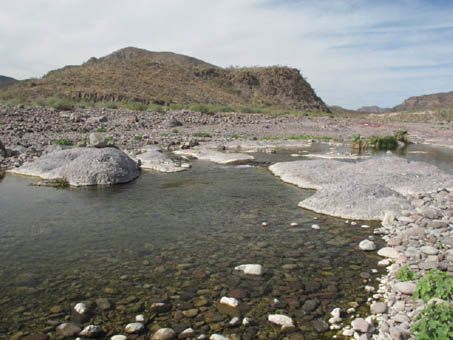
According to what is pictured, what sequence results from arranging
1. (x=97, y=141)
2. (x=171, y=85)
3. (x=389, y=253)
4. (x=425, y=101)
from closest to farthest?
(x=389, y=253), (x=97, y=141), (x=171, y=85), (x=425, y=101)

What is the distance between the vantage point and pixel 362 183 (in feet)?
25.7

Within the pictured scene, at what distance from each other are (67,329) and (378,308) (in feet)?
9.77

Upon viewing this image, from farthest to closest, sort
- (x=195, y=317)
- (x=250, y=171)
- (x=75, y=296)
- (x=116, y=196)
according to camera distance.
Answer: (x=250, y=171) → (x=116, y=196) → (x=75, y=296) → (x=195, y=317)

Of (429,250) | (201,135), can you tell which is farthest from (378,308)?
(201,135)

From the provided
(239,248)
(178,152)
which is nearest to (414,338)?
(239,248)

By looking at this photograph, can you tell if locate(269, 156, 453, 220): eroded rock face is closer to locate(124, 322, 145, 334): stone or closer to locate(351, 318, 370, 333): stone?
locate(351, 318, 370, 333): stone

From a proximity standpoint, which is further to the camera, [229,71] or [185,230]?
[229,71]

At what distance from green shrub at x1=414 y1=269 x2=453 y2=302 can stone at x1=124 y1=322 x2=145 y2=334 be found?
2576 mm

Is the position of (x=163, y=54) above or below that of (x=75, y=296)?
above

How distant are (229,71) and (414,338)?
69376 mm

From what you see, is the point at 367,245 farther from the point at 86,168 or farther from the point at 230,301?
the point at 86,168

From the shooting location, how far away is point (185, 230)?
624 centimetres

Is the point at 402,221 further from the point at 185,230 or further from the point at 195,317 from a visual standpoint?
the point at 195,317

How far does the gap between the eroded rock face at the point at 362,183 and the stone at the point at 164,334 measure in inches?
177
